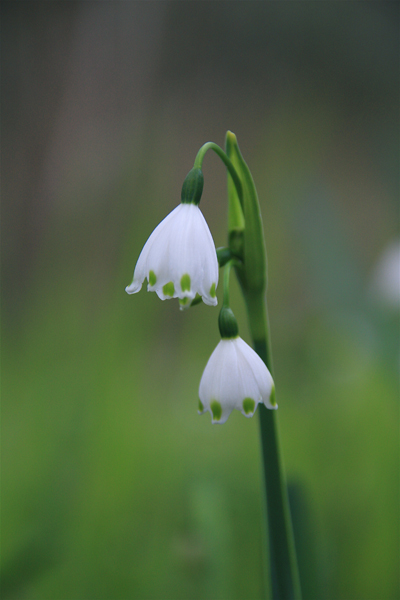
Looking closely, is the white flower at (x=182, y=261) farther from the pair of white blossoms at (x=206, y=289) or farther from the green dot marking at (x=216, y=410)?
the green dot marking at (x=216, y=410)

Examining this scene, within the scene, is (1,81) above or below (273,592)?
above

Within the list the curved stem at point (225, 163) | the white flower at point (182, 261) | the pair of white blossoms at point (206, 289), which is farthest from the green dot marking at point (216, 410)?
the curved stem at point (225, 163)

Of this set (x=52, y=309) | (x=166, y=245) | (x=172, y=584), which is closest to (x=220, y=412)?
(x=166, y=245)

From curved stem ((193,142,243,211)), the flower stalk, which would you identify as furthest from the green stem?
curved stem ((193,142,243,211))

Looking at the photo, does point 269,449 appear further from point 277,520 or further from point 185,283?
point 185,283

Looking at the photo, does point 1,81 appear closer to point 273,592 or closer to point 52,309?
point 52,309

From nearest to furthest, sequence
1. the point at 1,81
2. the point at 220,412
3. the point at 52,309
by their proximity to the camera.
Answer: the point at 220,412 → the point at 52,309 → the point at 1,81

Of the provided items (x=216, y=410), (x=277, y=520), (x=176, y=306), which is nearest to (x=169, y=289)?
(x=216, y=410)
